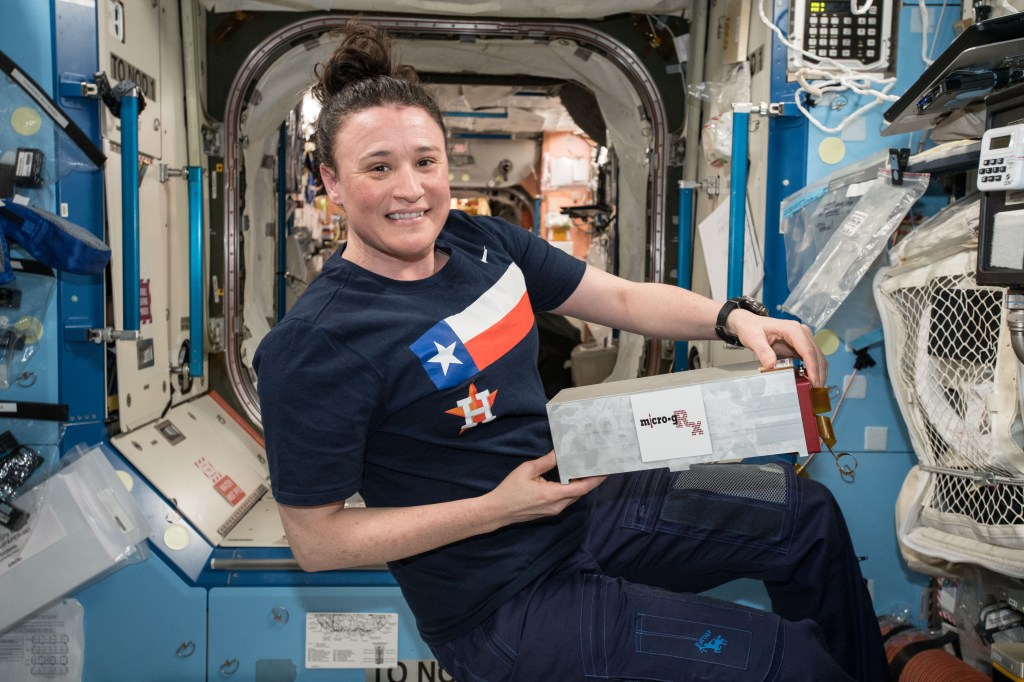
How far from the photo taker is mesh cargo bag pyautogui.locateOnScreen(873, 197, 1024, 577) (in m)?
1.93

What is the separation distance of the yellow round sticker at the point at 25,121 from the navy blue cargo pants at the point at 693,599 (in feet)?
7.05

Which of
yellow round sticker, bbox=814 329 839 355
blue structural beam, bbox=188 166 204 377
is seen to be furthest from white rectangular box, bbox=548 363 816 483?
blue structural beam, bbox=188 166 204 377

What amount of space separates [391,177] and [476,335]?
389mm

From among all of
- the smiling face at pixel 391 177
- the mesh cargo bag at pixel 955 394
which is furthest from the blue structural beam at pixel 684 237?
the smiling face at pixel 391 177

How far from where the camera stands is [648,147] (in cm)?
425

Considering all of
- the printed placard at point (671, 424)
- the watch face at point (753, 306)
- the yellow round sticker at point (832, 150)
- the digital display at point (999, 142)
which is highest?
the yellow round sticker at point (832, 150)

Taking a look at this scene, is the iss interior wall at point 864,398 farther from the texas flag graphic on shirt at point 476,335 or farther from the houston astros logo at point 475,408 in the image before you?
the houston astros logo at point 475,408

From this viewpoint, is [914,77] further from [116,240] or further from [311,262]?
[311,262]

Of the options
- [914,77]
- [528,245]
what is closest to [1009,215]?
[528,245]

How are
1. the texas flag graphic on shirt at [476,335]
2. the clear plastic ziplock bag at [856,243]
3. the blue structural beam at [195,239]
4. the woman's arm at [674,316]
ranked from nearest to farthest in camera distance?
the texas flag graphic on shirt at [476,335]
the woman's arm at [674,316]
the clear plastic ziplock bag at [856,243]
the blue structural beam at [195,239]

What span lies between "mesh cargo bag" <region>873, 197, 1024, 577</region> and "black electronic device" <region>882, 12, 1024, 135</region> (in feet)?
0.92

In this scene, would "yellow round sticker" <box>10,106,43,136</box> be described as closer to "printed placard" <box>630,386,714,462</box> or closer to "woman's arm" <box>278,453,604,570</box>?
"woman's arm" <box>278,453,604,570</box>

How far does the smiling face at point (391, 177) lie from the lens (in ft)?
5.53

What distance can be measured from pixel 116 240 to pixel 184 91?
4.00 feet
